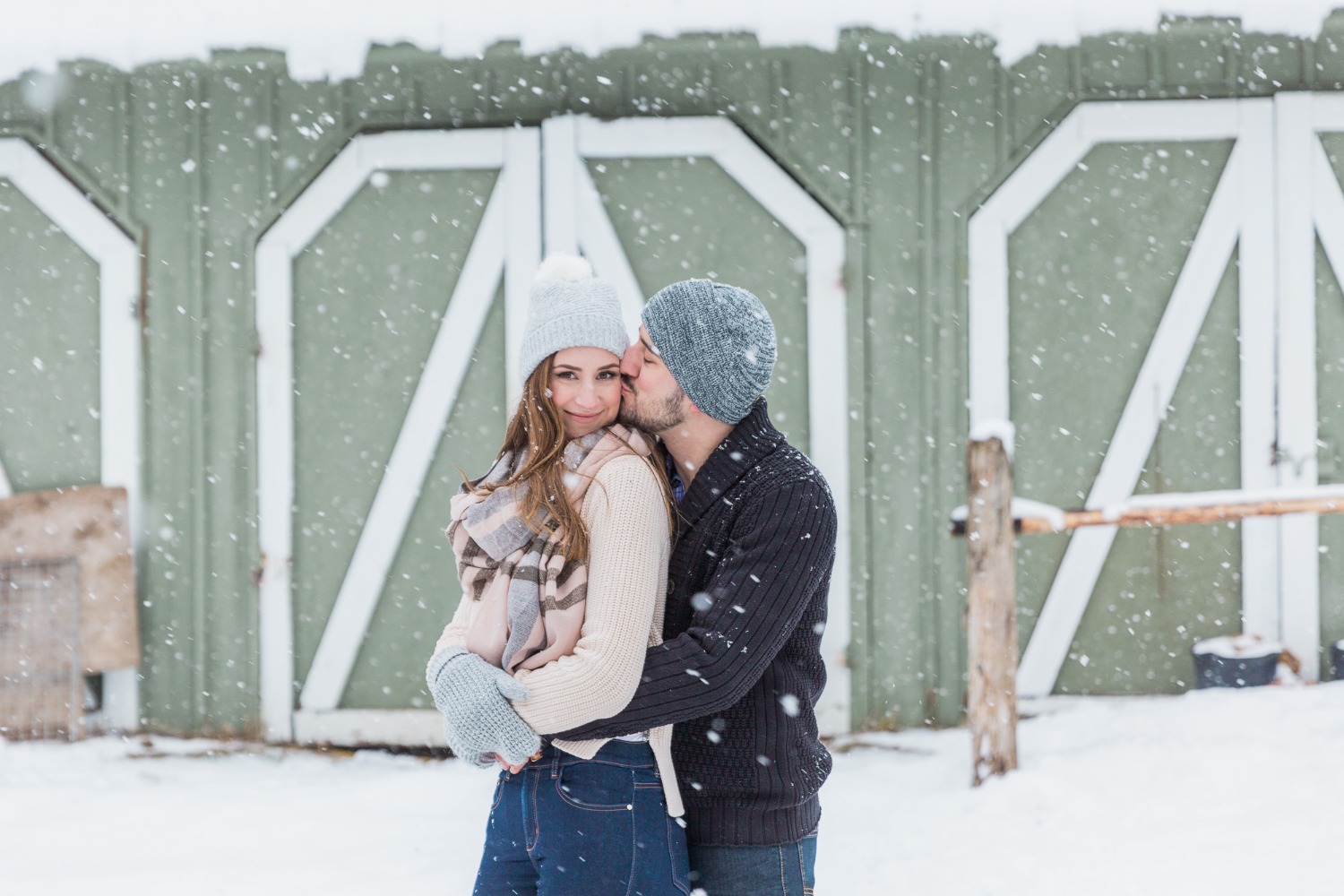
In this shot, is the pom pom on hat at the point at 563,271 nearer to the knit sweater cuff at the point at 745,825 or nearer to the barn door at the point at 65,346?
the knit sweater cuff at the point at 745,825

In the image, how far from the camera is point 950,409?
4.72 metres

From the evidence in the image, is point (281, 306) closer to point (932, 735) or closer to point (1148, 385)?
point (932, 735)

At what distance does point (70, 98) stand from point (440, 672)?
15.2 feet

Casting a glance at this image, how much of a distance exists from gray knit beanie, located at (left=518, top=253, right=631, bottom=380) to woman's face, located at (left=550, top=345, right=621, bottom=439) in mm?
21

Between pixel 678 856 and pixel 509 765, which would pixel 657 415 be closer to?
pixel 509 765

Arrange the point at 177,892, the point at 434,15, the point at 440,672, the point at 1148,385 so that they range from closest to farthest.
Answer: the point at 440,672
the point at 177,892
the point at 434,15
the point at 1148,385

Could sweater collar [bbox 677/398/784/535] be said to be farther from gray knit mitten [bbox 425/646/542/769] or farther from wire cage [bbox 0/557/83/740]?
wire cage [bbox 0/557/83/740]

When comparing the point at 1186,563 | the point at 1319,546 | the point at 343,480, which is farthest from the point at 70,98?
the point at 1319,546

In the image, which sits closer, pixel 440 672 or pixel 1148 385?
pixel 440 672

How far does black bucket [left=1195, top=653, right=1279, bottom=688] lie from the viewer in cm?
443

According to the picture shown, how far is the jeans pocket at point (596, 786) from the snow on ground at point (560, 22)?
3681mm

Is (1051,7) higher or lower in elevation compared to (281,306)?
higher

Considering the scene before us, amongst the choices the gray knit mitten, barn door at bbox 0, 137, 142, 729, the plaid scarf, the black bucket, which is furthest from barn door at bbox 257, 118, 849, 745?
the gray knit mitten

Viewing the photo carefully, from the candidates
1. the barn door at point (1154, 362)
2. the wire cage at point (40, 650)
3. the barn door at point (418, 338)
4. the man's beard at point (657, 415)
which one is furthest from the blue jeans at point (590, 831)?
the wire cage at point (40, 650)
